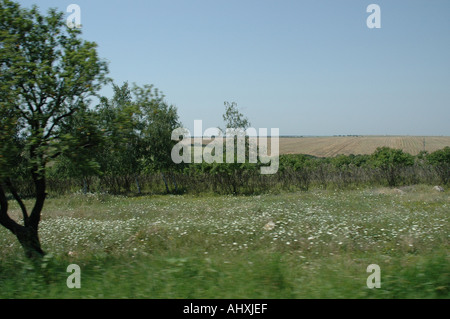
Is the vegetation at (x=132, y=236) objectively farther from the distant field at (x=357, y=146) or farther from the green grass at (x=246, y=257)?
the distant field at (x=357, y=146)

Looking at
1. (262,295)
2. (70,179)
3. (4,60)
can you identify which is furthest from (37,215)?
(70,179)

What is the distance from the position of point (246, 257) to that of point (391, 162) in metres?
30.9

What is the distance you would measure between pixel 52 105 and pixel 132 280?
4859 millimetres

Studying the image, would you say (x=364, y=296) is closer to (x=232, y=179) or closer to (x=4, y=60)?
(x=4, y=60)

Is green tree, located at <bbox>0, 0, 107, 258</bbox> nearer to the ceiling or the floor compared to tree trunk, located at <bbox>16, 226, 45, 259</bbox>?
nearer to the ceiling

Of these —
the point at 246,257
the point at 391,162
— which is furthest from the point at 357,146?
the point at 246,257

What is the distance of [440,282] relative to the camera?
451cm

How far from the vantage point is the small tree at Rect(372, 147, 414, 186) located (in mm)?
28984

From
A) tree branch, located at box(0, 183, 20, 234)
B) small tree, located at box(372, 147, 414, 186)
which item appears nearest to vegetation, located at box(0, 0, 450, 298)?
tree branch, located at box(0, 183, 20, 234)

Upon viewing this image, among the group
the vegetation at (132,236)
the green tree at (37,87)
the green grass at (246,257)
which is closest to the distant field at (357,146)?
the vegetation at (132,236)

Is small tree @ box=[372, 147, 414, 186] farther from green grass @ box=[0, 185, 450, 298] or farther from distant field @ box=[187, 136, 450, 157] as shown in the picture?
distant field @ box=[187, 136, 450, 157]

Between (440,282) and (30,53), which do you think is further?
(30,53)

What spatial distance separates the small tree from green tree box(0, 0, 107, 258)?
26776mm

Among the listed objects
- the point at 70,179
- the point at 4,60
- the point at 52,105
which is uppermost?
the point at 4,60
